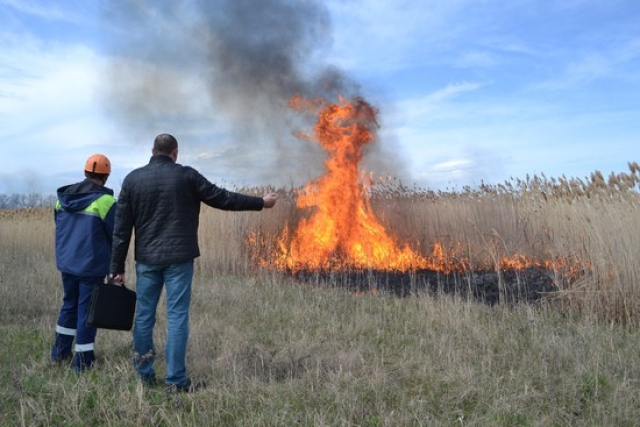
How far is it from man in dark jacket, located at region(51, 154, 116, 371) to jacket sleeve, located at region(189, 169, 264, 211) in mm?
1210

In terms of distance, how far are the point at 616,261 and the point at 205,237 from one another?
8524 mm

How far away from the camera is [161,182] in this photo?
400 centimetres

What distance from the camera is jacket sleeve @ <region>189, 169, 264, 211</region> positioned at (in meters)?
4.08

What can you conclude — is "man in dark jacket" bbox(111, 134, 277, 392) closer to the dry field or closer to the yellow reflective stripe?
the dry field

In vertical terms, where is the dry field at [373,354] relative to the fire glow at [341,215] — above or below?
below

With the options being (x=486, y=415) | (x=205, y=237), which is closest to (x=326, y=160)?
(x=205, y=237)

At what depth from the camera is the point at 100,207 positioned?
4.66m

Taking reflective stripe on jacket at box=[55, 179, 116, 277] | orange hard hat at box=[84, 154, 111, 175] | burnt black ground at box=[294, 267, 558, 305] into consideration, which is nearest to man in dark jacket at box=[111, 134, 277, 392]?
reflective stripe on jacket at box=[55, 179, 116, 277]

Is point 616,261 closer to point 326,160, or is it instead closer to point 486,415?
point 486,415

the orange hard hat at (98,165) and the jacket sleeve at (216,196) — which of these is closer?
the jacket sleeve at (216,196)

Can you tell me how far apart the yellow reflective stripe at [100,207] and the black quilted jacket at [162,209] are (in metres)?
0.63

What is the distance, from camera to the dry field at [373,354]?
138 inches

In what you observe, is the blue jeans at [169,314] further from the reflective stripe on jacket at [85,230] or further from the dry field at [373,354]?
the reflective stripe on jacket at [85,230]

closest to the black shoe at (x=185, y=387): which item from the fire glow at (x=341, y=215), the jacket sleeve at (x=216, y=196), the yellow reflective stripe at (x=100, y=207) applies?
the jacket sleeve at (x=216, y=196)
